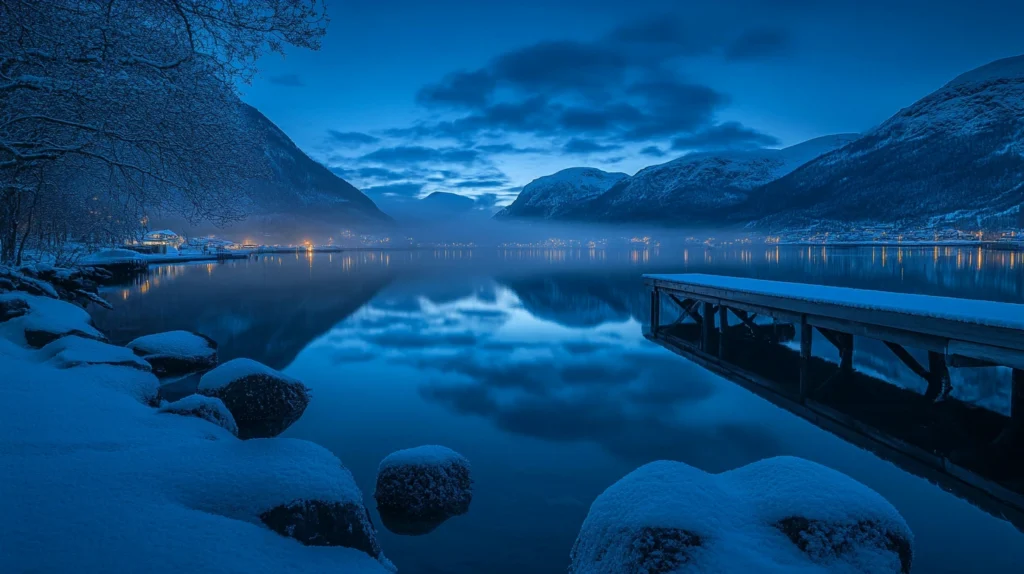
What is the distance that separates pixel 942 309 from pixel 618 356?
38.6ft

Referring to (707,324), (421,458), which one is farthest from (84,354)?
(707,324)

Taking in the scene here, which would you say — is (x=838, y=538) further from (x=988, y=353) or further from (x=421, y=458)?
(x=988, y=353)

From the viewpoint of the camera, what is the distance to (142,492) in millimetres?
4289

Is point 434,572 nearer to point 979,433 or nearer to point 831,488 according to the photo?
point 831,488

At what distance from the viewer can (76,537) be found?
342cm

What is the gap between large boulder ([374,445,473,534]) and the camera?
7773 mm

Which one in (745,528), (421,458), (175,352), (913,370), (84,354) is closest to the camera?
(745,528)

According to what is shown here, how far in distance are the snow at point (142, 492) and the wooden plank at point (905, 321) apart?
414 inches

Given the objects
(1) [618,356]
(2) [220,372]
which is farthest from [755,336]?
(2) [220,372]

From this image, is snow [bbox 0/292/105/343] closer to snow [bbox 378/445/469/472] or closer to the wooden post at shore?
snow [bbox 378/445/469/472]

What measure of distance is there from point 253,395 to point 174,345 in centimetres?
595

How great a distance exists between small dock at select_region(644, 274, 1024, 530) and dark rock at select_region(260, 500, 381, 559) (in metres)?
9.28

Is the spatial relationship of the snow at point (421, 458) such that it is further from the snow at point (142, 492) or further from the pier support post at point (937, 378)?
the pier support post at point (937, 378)

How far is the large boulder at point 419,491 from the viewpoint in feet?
25.5
